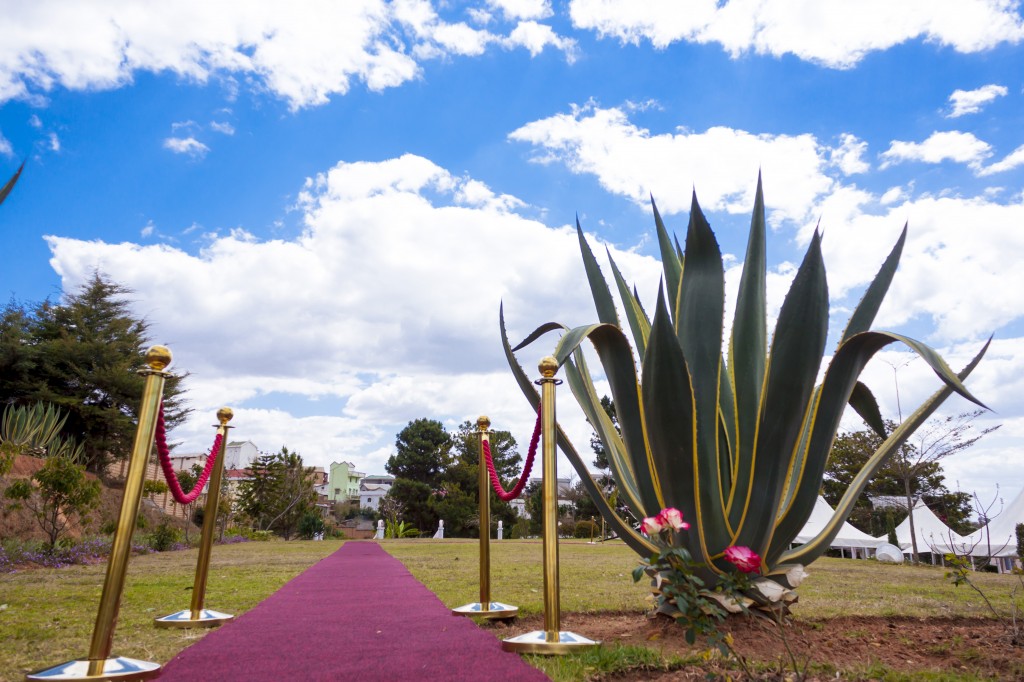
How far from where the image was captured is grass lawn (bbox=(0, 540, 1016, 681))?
344 centimetres

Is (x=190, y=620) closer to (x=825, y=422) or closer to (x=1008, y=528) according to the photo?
(x=825, y=422)

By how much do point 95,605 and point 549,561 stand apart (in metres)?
4.18

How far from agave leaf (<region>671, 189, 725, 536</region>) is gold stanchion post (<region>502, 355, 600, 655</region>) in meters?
0.81

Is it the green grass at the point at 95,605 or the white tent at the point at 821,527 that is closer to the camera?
the green grass at the point at 95,605

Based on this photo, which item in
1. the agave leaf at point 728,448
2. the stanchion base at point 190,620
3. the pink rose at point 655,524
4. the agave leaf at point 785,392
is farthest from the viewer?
the stanchion base at point 190,620

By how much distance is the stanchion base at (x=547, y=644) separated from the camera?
11.1ft

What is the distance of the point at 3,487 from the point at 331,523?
23.5m

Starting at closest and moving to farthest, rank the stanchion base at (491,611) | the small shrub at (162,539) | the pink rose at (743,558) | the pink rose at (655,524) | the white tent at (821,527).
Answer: the pink rose at (743,558) → the pink rose at (655,524) → the stanchion base at (491,611) → the small shrub at (162,539) → the white tent at (821,527)

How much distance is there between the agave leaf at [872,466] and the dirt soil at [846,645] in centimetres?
44

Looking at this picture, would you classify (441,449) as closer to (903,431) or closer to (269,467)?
(269,467)

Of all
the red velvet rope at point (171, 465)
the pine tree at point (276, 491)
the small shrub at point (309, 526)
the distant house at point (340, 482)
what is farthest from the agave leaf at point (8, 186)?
the distant house at point (340, 482)

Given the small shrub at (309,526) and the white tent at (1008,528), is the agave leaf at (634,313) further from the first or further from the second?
the small shrub at (309,526)

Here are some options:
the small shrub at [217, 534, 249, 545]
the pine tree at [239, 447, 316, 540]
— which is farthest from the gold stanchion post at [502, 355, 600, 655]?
the pine tree at [239, 447, 316, 540]

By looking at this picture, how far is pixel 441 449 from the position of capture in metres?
35.8
